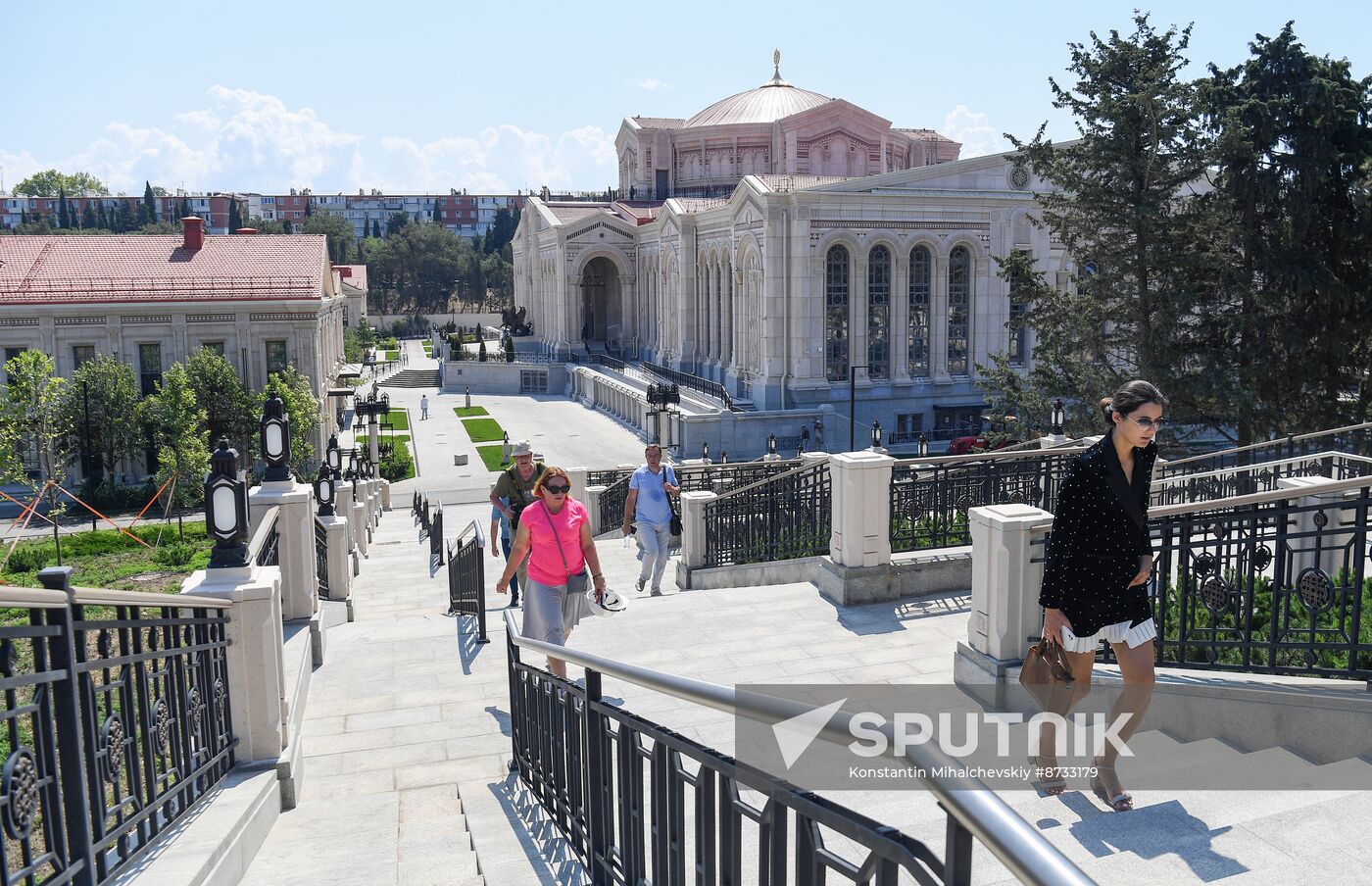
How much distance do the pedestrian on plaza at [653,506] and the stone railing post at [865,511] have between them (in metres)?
2.20

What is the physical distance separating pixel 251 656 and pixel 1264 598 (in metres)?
6.36

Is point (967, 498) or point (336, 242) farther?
point (336, 242)

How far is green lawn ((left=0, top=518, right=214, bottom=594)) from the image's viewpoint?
21.3 metres

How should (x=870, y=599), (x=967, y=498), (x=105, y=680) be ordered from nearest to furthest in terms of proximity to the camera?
(x=105, y=680) → (x=870, y=599) → (x=967, y=498)

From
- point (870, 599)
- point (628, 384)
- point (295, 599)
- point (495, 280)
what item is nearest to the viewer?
point (295, 599)

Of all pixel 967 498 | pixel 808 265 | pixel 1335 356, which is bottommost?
pixel 967 498

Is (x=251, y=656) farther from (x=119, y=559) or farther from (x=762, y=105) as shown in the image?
(x=762, y=105)

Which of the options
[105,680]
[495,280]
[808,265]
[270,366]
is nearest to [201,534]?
[270,366]

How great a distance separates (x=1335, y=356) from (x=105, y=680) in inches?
870

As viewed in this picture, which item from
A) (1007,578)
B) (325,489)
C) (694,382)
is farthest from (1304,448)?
(694,382)

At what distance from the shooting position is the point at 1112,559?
16.9ft

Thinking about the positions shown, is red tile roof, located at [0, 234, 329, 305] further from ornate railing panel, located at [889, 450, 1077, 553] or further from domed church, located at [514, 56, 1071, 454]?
ornate railing panel, located at [889, 450, 1077, 553]

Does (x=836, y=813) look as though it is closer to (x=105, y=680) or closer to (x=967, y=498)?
(x=105, y=680)

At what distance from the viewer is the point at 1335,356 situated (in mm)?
20375
